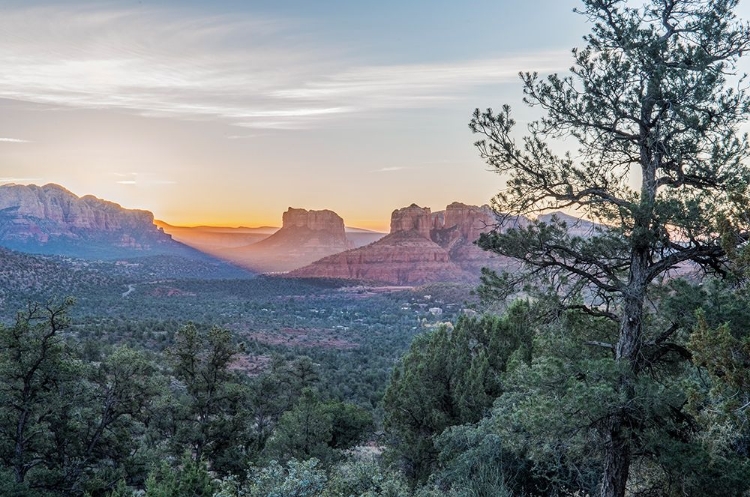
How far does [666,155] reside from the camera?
786cm

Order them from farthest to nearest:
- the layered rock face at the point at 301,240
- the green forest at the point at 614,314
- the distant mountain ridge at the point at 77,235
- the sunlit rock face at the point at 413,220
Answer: the layered rock face at the point at 301,240 → the distant mountain ridge at the point at 77,235 → the sunlit rock face at the point at 413,220 → the green forest at the point at 614,314

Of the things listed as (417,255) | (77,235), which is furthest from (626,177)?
(77,235)

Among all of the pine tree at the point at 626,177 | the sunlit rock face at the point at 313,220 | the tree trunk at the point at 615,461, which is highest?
the sunlit rock face at the point at 313,220

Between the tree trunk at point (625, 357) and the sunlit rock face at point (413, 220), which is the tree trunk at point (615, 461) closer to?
the tree trunk at point (625, 357)

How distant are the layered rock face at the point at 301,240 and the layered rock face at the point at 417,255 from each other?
5281 centimetres

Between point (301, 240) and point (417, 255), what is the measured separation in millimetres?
78735

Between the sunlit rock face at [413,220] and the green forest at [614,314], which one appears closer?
the green forest at [614,314]

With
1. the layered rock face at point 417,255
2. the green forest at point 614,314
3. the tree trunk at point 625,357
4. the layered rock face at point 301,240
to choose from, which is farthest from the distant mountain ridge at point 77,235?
the tree trunk at point 625,357

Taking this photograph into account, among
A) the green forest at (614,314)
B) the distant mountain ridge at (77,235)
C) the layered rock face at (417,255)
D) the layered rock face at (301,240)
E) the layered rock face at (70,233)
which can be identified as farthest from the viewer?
the layered rock face at (301,240)

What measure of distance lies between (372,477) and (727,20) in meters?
7.95

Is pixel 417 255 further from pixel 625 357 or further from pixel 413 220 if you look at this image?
pixel 625 357

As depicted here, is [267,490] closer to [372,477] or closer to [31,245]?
[372,477]

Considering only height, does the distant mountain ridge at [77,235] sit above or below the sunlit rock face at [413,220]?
below

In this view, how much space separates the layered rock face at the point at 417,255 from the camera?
11569cm
